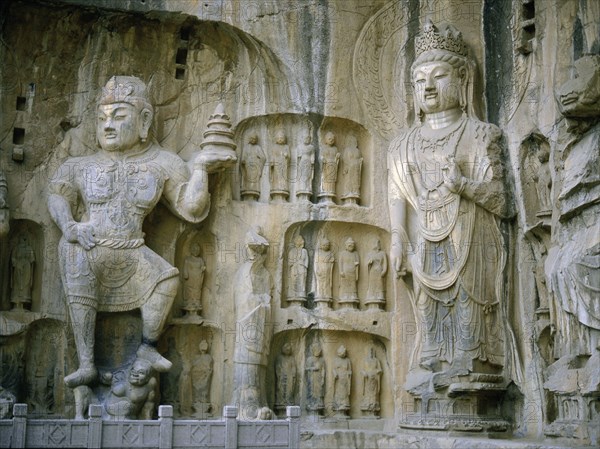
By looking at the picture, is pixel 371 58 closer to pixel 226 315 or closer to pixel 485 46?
pixel 485 46

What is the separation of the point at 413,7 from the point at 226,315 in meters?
4.22

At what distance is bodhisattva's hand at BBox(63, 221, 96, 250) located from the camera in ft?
36.5

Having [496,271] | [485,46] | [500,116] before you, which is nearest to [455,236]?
[496,271]

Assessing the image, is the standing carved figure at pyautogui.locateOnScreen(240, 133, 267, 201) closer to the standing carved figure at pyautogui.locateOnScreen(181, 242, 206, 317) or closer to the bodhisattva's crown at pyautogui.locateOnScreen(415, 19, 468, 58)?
the standing carved figure at pyautogui.locateOnScreen(181, 242, 206, 317)

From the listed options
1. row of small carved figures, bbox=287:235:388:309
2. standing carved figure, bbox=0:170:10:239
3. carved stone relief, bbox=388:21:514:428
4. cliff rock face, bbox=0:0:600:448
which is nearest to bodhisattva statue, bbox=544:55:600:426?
cliff rock face, bbox=0:0:600:448

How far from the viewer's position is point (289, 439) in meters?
9.76

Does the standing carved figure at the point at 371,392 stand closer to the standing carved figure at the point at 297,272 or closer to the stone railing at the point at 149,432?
the standing carved figure at the point at 297,272

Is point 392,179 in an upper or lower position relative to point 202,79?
lower

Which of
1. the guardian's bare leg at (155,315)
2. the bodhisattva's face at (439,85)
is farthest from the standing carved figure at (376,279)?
the guardian's bare leg at (155,315)

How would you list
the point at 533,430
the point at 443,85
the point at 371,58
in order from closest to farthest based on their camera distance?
the point at 533,430 < the point at 443,85 < the point at 371,58

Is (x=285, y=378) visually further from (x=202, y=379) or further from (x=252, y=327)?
(x=202, y=379)

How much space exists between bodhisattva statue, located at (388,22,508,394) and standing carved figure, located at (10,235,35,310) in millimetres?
4007

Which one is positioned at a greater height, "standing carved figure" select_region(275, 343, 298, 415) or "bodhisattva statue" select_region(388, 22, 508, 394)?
"bodhisattva statue" select_region(388, 22, 508, 394)

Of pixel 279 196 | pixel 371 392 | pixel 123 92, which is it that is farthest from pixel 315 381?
pixel 123 92
